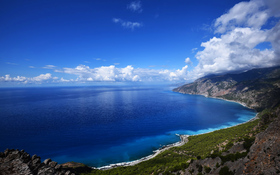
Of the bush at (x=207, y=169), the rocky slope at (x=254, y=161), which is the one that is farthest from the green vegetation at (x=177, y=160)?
the rocky slope at (x=254, y=161)

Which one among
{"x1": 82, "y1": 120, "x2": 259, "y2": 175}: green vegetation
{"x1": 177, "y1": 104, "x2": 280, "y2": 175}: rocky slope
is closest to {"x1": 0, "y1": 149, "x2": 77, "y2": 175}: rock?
{"x1": 82, "y1": 120, "x2": 259, "y2": 175}: green vegetation

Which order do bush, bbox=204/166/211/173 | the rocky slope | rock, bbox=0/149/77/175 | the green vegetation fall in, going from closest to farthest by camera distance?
the rocky slope, rock, bbox=0/149/77/175, bush, bbox=204/166/211/173, the green vegetation

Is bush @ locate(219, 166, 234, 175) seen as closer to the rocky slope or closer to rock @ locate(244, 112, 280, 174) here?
the rocky slope

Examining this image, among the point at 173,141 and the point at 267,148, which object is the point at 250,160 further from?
the point at 173,141

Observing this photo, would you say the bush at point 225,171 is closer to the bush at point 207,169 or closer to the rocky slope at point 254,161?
the rocky slope at point 254,161

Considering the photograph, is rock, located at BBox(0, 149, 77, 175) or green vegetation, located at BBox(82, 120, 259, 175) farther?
green vegetation, located at BBox(82, 120, 259, 175)

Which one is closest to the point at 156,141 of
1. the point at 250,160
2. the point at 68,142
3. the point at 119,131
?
the point at 119,131

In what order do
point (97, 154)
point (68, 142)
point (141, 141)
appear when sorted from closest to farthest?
point (97, 154) → point (68, 142) → point (141, 141)

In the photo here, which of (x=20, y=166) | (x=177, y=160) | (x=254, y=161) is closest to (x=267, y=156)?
(x=254, y=161)

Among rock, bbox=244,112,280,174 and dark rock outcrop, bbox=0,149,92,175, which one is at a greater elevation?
rock, bbox=244,112,280,174

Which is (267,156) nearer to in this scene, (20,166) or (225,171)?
(225,171)

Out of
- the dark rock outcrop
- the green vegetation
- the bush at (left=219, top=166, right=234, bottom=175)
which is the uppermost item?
the dark rock outcrop
